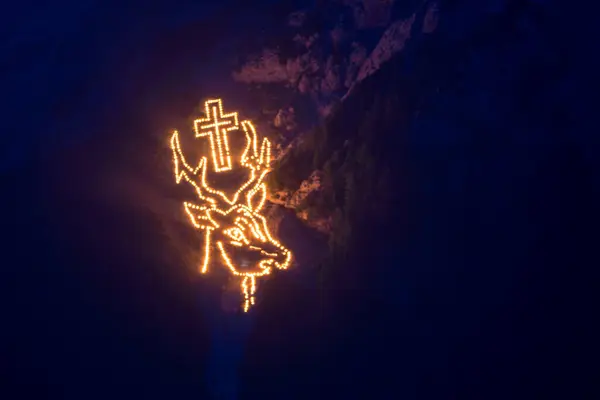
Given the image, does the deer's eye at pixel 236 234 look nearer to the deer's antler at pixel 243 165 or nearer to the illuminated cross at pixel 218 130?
the deer's antler at pixel 243 165

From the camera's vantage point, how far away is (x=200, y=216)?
13.4 ft

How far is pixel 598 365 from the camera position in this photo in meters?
3.63

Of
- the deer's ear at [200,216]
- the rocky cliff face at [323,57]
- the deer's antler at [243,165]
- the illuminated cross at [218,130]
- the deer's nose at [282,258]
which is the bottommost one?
the deer's nose at [282,258]

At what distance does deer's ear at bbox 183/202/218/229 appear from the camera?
4.03 meters

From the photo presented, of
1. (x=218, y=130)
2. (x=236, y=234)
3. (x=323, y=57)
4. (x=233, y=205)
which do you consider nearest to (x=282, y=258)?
(x=236, y=234)

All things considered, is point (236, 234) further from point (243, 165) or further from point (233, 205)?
point (243, 165)

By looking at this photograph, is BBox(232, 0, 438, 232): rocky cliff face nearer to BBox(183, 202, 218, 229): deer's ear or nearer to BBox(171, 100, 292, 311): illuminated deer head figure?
BBox(171, 100, 292, 311): illuminated deer head figure

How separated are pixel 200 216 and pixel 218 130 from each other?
603 mm

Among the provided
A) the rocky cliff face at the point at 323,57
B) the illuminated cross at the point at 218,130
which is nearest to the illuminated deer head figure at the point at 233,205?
the illuminated cross at the point at 218,130

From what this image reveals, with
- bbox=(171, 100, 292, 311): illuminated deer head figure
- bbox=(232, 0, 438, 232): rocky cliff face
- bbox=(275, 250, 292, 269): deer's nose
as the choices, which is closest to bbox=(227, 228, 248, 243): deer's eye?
bbox=(171, 100, 292, 311): illuminated deer head figure

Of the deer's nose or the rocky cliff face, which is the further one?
the deer's nose

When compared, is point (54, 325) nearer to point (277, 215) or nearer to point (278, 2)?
point (277, 215)

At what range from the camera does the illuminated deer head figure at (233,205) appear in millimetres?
3982

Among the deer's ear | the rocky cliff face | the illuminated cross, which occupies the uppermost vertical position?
the rocky cliff face
